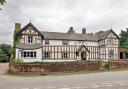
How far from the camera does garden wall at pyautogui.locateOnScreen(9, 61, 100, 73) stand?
29.5 metres

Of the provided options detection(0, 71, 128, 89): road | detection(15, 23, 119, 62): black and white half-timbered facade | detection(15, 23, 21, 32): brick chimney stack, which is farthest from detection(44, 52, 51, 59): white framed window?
detection(0, 71, 128, 89): road

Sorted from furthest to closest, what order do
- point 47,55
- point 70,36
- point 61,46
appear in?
point 70,36
point 61,46
point 47,55

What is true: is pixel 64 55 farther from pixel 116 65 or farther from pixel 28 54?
pixel 116 65

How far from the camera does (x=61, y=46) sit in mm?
48219

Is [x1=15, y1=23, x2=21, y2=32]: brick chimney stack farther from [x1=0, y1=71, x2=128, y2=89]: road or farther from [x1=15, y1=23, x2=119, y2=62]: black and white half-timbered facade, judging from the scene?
[x1=0, y1=71, x2=128, y2=89]: road

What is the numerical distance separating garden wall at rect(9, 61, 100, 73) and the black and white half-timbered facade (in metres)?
13.1

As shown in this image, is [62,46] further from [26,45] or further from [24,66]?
[24,66]

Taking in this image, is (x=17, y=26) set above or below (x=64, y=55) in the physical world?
above

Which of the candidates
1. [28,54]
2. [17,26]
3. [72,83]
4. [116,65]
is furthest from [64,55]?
[72,83]

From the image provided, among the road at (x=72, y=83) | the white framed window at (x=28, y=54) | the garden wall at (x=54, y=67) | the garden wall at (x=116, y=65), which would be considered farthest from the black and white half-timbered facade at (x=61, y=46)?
the road at (x=72, y=83)

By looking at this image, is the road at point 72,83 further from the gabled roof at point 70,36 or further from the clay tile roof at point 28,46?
the gabled roof at point 70,36

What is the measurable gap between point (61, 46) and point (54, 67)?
18.1 m

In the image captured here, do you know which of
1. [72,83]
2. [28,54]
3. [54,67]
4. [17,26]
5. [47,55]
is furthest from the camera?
[17,26]

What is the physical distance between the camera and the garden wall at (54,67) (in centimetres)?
2950
